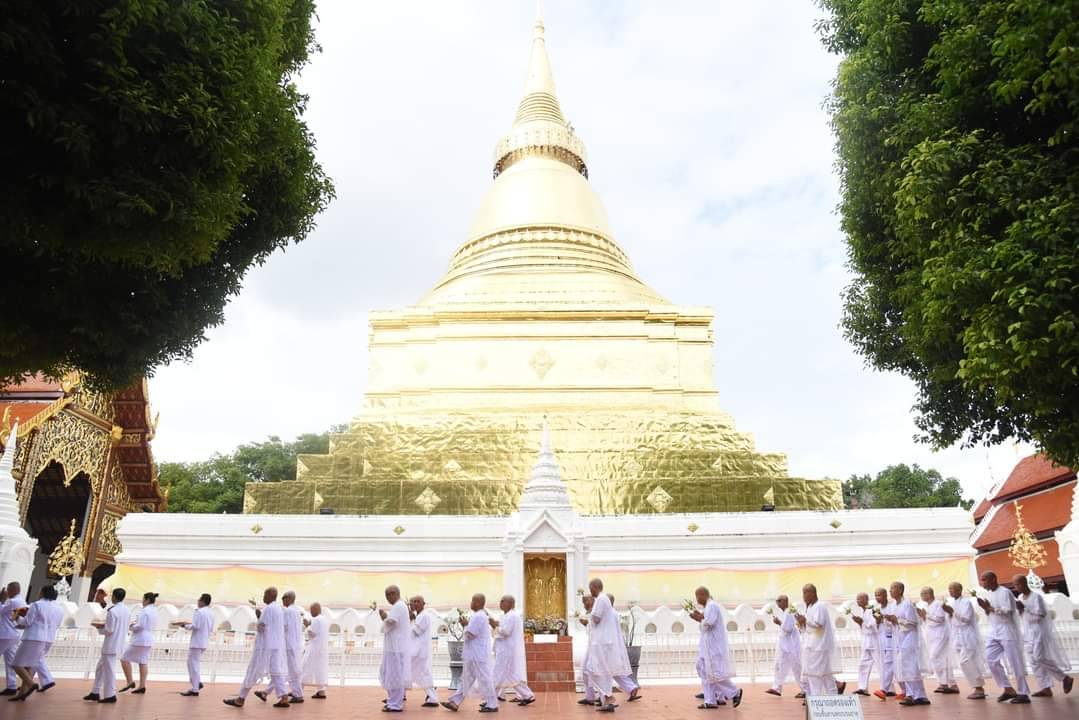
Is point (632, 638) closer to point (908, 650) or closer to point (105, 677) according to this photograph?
point (908, 650)

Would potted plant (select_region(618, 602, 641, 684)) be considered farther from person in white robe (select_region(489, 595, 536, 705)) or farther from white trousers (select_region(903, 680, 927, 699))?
white trousers (select_region(903, 680, 927, 699))

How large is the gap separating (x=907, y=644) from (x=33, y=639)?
9271 mm

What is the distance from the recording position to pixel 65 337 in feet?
21.8

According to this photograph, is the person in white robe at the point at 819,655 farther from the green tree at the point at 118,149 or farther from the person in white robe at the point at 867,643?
the green tree at the point at 118,149

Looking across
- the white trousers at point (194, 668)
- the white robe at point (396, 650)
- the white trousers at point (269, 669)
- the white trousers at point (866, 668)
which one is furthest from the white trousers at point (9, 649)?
the white trousers at point (866, 668)

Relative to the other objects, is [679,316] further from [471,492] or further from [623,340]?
[471,492]

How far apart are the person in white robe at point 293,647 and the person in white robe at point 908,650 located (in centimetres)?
645

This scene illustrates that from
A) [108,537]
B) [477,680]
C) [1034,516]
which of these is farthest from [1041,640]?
[108,537]

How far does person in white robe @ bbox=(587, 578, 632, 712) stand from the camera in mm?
7926

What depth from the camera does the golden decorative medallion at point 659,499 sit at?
17953 millimetres

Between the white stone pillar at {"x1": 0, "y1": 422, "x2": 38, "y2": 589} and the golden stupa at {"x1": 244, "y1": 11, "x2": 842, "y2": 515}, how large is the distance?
577cm

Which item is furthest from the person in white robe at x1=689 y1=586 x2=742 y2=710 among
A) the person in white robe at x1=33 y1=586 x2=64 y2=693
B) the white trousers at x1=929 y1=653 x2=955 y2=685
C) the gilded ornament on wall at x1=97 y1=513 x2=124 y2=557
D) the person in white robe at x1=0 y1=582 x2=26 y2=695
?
the gilded ornament on wall at x1=97 y1=513 x2=124 y2=557

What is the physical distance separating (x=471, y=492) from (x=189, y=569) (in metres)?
6.13

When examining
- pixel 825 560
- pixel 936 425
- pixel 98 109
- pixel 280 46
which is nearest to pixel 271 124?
pixel 280 46
